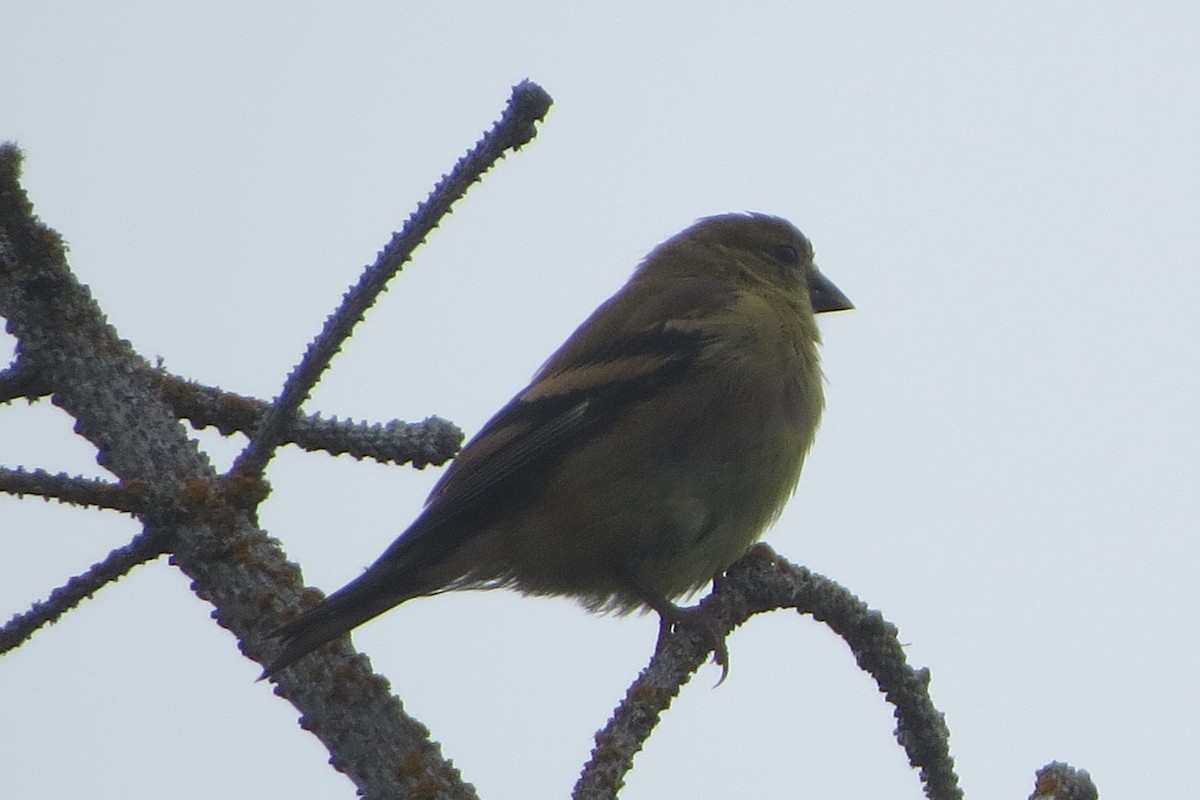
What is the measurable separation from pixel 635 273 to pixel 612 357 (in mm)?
1469

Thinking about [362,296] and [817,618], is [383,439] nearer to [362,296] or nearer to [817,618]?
[362,296]

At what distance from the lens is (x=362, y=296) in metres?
2.81

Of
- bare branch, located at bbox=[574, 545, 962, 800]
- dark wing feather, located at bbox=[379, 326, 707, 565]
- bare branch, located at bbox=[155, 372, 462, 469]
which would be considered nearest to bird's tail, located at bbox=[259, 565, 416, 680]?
bare branch, located at bbox=[155, 372, 462, 469]

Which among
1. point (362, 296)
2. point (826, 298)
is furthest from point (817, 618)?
point (826, 298)

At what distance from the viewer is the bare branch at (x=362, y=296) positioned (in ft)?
8.91

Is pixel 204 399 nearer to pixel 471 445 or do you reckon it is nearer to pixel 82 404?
pixel 82 404

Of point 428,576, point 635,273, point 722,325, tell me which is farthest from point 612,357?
point 635,273

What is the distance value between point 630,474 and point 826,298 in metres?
1.87

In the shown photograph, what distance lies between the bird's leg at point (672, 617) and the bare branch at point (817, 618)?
0.22 feet

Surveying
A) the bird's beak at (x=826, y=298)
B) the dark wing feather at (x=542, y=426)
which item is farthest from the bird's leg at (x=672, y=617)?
the bird's beak at (x=826, y=298)

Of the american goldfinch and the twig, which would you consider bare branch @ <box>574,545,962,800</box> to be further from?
the twig

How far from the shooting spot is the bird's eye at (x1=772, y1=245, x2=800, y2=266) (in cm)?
581

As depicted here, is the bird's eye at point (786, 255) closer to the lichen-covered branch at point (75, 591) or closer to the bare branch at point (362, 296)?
the bare branch at point (362, 296)

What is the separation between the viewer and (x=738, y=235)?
19.3 feet
